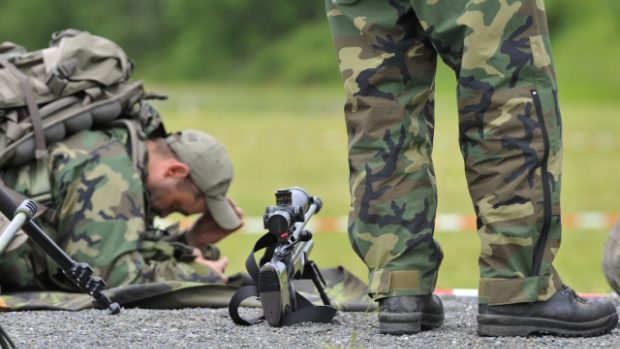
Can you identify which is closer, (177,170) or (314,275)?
(314,275)

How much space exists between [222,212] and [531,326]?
8.37 feet

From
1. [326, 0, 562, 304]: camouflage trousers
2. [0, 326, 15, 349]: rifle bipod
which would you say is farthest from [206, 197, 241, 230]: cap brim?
[0, 326, 15, 349]: rifle bipod

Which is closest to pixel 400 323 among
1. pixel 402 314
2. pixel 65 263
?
pixel 402 314

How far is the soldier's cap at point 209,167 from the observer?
21.3ft

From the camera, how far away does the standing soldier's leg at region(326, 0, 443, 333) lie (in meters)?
4.48

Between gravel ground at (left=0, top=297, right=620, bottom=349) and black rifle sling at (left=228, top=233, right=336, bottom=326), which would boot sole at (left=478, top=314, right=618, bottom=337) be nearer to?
gravel ground at (left=0, top=297, right=620, bottom=349)

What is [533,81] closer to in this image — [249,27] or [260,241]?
[260,241]

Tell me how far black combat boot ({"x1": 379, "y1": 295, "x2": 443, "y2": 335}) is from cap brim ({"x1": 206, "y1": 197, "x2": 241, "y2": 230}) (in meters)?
2.15

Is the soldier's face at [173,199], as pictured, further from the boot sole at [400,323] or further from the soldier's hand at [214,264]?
the boot sole at [400,323]

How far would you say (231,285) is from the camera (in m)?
5.93

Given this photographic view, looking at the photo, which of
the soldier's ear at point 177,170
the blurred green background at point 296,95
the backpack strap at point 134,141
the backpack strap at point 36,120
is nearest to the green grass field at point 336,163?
the blurred green background at point 296,95

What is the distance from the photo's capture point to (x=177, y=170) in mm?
6469

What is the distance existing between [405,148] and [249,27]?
2727 inches

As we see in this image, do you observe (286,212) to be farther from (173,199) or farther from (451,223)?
(451,223)
